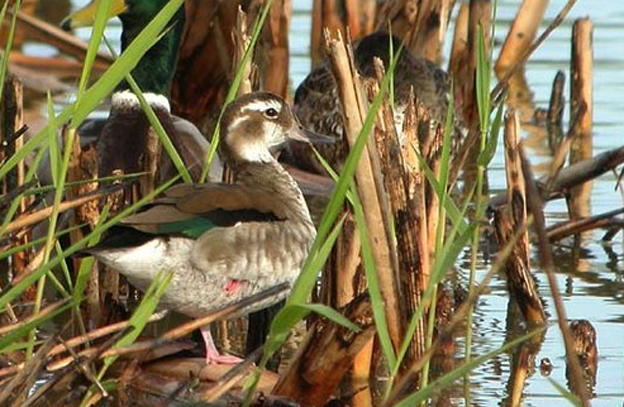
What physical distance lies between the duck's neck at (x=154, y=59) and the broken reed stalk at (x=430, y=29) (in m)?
1.47

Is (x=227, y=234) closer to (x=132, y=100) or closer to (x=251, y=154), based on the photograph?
(x=251, y=154)

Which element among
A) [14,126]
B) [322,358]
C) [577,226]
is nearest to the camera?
[322,358]

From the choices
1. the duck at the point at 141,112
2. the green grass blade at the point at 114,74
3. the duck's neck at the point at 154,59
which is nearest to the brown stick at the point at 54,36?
the duck at the point at 141,112

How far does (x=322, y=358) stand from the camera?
430cm

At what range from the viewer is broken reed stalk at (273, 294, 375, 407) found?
167 inches

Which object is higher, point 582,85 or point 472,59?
point 472,59

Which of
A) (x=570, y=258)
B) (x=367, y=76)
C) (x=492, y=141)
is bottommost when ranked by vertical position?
(x=570, y=258)

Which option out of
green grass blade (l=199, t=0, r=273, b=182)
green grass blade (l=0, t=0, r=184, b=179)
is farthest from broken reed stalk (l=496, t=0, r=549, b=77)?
green grass blade (l=0, t=0, r=184, b=179)

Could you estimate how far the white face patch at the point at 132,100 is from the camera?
698 cm

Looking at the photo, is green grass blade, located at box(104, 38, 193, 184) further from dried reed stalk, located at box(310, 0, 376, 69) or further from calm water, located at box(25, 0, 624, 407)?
dried reed stalk, located at box(310, 0, 376, 69)

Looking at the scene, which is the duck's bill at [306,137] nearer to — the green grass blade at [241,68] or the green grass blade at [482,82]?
the green grass blade at [241,68]

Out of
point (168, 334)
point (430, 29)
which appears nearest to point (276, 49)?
point (430, 29)

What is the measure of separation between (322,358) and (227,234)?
50 cm

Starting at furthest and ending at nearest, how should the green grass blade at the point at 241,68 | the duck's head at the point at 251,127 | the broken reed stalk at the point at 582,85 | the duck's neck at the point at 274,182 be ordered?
1. the broken reed stalk at the point at 582,85
2. the duck's head at the point at 251,127
3. the duck's neck at the point at 274,182
4. the green grass blade at the point at 241,68
